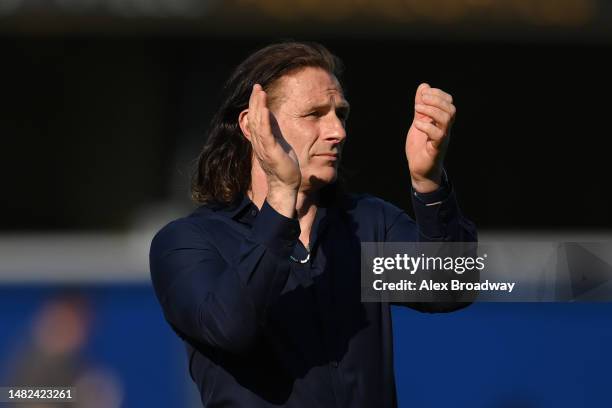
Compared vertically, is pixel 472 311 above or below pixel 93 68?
below

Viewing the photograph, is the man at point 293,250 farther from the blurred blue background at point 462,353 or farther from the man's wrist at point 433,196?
the blurred blue background at point 462,353

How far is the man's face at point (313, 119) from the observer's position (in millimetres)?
2260

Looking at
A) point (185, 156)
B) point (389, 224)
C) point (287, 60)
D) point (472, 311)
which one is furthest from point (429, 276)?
point (185, 156)

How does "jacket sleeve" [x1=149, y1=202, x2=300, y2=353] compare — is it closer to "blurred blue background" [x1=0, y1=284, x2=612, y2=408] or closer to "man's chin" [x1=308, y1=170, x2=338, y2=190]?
"man's chin" [x1=308, y1=170, x2=338, y2=190]

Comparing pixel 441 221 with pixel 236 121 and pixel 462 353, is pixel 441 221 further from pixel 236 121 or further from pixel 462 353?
pixel 462 353

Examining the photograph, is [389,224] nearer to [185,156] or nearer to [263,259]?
[263,259]

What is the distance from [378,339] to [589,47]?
339 cm

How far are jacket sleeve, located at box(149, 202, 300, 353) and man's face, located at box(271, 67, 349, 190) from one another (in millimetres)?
265

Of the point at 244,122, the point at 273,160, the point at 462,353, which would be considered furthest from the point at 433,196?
the point at 462,353

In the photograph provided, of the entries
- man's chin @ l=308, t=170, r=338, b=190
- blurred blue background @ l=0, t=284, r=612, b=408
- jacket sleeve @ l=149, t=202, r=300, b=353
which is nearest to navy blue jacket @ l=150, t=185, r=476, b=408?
jacket sleeve @ l=149, t=202, r=300, b=353

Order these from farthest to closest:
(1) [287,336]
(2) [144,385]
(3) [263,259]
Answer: (2) [144,385], (1) [287,336], (3) [263,259]

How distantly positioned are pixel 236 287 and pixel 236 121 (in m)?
0.68

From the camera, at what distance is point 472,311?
14.4 feet

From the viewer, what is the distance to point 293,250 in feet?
7.00
